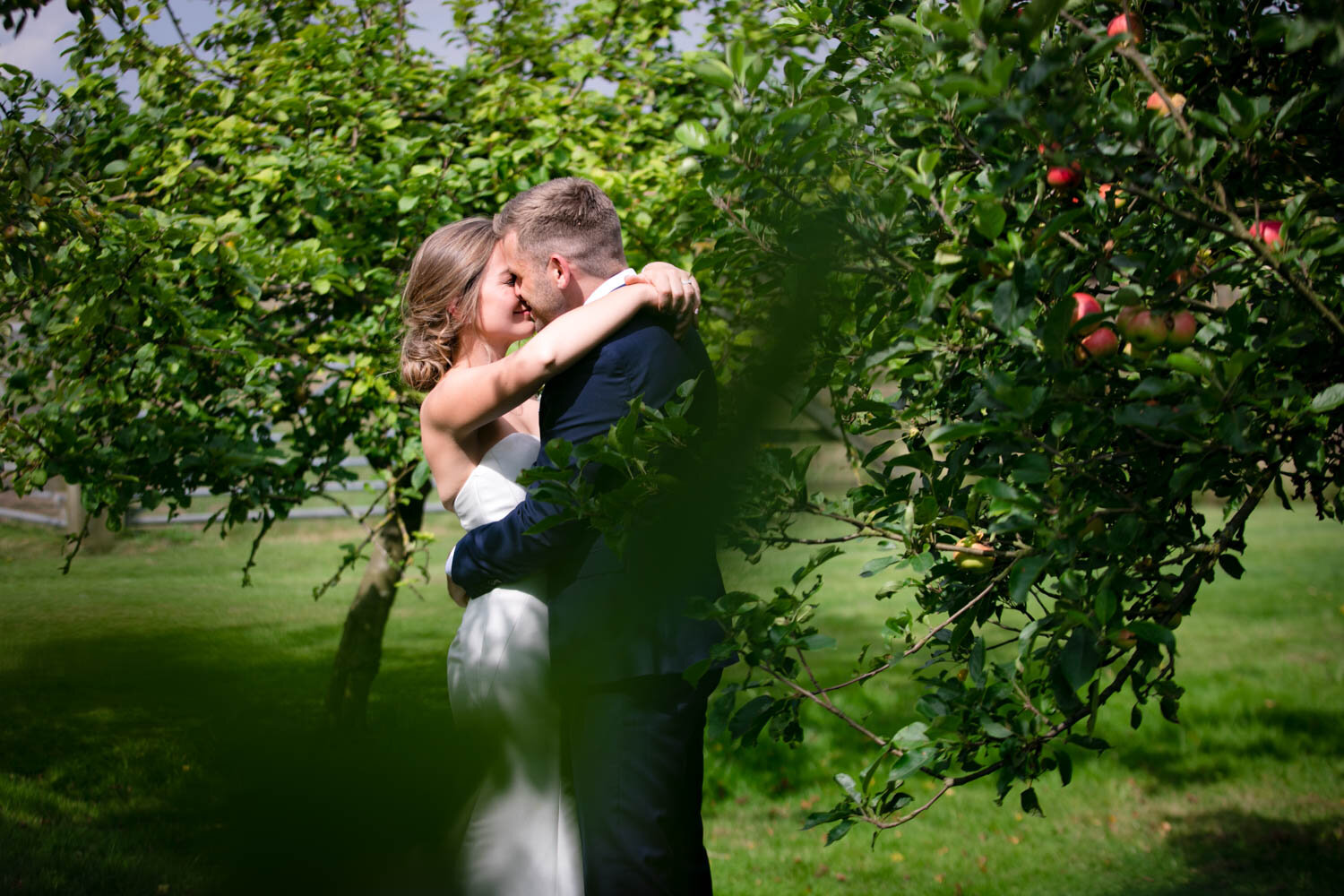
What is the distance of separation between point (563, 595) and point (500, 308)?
0.83 m

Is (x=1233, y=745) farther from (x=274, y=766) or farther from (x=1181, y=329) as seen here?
(x=274, y=766)

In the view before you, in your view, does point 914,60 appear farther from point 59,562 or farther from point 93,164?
point 59,562

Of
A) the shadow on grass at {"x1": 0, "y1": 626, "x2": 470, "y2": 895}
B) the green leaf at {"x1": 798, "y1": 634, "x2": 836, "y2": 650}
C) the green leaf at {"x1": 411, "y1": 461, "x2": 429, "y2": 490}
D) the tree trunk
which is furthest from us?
the tree trunk

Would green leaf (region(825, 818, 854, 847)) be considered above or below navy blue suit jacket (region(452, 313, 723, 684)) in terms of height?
below

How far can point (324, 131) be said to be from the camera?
4.43m

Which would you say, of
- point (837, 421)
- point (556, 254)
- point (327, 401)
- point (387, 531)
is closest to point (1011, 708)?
point (837, 421)

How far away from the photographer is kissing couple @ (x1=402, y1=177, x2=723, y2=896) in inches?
87.5

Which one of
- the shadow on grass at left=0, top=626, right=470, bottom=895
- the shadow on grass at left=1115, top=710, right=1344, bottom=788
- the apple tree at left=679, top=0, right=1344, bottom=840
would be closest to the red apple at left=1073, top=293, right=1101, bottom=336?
the apple tree at left=679, top=0, right=1344, bottom=840

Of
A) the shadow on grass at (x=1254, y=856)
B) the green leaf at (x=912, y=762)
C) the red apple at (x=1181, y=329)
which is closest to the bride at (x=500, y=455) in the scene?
A: the green leaf at (x=912, y=762)

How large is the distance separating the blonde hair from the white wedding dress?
1.52ft

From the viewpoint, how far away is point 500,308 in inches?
109

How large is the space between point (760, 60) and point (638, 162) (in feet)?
9.18

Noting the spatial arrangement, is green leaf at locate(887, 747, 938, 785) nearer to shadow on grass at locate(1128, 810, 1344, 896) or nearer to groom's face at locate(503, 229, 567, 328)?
groom's face at locate(503, 229, 567, 328)

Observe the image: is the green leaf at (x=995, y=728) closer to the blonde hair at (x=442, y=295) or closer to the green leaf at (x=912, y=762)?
the green leaf at (x=912, y=762)
